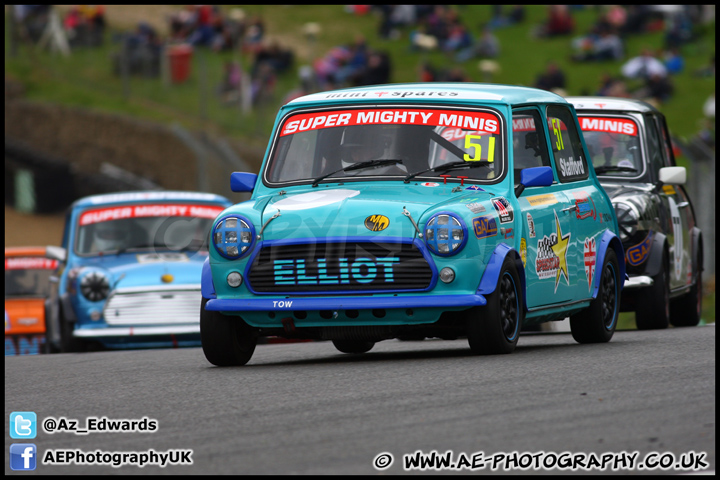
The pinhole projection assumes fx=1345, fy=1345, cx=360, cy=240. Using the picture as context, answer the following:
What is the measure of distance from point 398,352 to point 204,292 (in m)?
1.99

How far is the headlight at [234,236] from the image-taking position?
821 cm

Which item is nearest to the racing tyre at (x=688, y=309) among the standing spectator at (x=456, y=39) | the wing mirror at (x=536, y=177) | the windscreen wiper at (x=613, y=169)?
the windscreen wiper at (x=613, y=169)

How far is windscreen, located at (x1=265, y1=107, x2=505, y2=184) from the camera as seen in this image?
8766mm

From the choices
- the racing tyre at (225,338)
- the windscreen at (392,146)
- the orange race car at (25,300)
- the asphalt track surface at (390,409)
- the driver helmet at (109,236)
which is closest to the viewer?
the asphalt track surface at (390,409)

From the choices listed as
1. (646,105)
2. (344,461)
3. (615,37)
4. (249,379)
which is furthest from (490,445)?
(615,37)

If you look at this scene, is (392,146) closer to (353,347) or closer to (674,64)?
(353,347)

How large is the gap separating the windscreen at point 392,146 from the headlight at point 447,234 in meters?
0.81

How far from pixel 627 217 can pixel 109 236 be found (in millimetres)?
5472

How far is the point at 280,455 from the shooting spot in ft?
17.0

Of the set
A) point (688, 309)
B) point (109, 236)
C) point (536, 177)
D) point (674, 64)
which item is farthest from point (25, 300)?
point (674, 64)

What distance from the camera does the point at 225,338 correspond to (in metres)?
8.45

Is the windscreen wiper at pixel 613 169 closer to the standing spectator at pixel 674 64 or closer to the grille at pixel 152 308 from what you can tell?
the grille at pixel 152 308

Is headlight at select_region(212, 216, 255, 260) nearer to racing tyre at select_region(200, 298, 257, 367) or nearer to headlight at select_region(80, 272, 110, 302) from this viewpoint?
racing tyre at select_region(200, 298, 257, 367)

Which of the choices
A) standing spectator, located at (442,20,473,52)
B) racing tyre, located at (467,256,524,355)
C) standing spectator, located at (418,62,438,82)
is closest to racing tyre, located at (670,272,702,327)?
racing tyre, located at (467,256,524,355)
